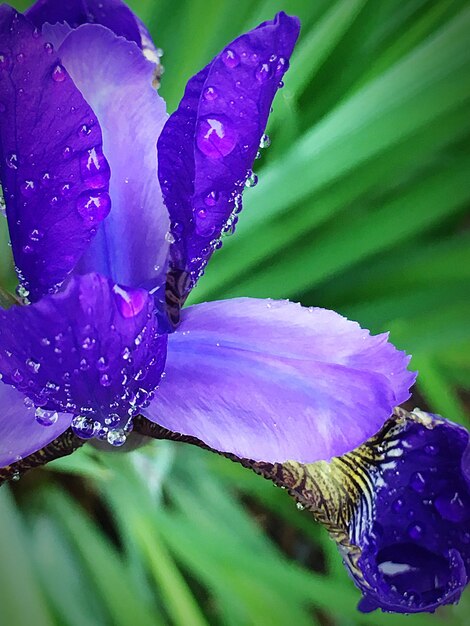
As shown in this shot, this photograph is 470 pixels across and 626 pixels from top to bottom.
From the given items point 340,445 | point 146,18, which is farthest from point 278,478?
point 146,18

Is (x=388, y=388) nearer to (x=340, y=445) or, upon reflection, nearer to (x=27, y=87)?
(x=340, y=445)

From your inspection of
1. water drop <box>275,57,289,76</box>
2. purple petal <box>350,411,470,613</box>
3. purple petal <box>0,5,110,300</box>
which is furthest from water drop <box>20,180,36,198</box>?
purple petal <box>350,411,470,613</box>

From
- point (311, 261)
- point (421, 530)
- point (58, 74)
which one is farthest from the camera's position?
point (311, 261)

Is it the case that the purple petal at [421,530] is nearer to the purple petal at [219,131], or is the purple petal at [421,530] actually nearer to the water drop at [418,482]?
the water drop at [418,482]

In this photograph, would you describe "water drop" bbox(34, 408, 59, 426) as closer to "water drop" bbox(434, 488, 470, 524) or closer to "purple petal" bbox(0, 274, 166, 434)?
"purple petal" bbox(0, 274, 166, 434)

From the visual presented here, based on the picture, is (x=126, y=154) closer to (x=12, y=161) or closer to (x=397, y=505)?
(x=12, y=161)

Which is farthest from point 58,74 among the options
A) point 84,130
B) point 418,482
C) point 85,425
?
point 418,482
